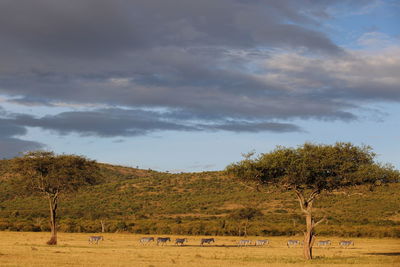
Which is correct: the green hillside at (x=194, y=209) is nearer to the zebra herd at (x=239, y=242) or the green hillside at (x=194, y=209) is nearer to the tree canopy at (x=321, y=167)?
the zebra herd at (x=239, y=242)

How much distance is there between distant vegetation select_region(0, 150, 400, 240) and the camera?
73.6 m

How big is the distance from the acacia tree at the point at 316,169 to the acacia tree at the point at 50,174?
18012mm

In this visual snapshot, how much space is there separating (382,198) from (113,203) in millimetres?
50399

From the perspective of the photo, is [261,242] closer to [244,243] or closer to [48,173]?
[244,243]

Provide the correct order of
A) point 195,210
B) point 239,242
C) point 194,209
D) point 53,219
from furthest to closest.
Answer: point 194,209 → point 195,210 → point 239,242 → point 53,219

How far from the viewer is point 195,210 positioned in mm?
102188

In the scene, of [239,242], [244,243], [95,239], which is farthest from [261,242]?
[95,239]

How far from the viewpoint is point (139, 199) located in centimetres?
Answer: 11769

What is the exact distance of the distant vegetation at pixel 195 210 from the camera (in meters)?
73.6

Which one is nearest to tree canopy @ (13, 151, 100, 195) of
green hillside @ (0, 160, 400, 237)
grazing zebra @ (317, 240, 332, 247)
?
green hillside @ (0, 160, 400, 237)

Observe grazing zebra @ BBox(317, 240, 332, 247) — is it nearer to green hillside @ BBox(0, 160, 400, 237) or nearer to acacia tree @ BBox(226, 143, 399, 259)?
green hillside @ BBox(0, 160, 400, 237)

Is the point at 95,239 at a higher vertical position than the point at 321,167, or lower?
lower

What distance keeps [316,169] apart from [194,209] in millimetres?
67877

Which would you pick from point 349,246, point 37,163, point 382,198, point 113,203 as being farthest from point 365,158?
point 113,203
